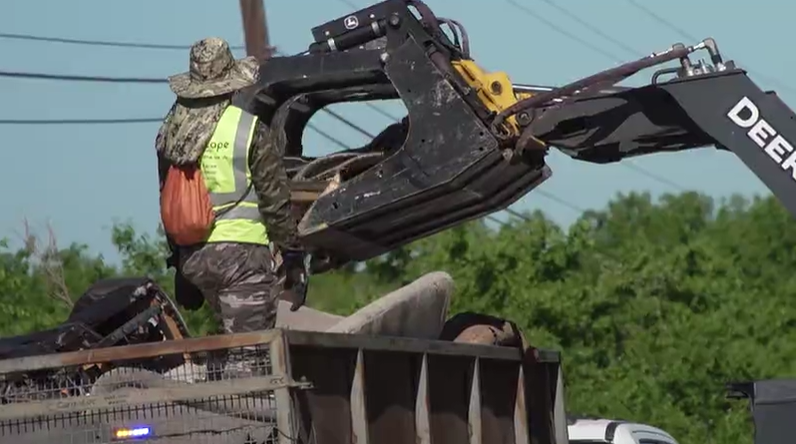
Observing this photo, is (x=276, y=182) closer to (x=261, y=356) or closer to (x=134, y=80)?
(x=261, y=356)

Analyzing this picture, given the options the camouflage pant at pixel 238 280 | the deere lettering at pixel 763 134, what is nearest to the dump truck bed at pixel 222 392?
the camouflage pant at pixel 238 280

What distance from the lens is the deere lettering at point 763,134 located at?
7.34m

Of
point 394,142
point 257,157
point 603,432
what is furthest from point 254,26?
point 257,157

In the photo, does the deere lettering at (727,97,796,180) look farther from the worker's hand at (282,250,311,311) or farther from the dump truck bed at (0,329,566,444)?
the worker's hand at (282,250,311,311)

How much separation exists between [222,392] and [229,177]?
4.70ft

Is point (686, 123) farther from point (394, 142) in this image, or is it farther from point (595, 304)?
point (595, 304)

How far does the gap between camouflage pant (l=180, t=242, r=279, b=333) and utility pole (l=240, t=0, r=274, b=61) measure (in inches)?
400

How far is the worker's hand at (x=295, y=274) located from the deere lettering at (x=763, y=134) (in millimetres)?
1931

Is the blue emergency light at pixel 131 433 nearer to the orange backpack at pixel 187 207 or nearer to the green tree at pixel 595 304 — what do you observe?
the orange backpack at pixel 187 207

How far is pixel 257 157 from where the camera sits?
714 cm

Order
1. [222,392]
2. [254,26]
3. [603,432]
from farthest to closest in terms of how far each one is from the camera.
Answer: [254,26], [603,432], [222,392]

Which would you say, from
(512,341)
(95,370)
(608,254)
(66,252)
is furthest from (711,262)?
(95,370)

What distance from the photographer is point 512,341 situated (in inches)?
326

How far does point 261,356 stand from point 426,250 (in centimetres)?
1837
